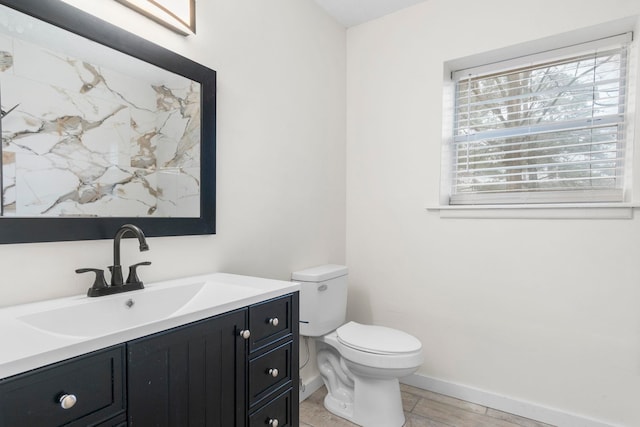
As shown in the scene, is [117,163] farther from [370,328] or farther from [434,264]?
[434,264]

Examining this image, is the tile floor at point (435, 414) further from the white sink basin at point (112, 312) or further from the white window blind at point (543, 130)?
the white window blind at point (543, 130)

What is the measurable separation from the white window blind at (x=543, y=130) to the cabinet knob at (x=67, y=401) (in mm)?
2227

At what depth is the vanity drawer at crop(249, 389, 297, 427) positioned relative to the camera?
48.7 inches

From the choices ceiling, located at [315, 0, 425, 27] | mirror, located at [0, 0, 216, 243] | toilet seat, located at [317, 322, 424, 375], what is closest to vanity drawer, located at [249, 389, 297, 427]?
toilet seat, located at [317, 322, 424, 375]

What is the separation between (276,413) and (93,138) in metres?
1.21

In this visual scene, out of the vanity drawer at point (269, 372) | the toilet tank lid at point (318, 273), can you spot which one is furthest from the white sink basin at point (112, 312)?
the toilet tank lid at point (318, 273)

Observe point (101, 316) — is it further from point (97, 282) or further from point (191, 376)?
point (191, 376)

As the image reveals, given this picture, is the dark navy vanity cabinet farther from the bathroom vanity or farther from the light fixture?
the light fixture

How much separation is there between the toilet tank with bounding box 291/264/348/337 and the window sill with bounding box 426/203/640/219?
31.9 inches

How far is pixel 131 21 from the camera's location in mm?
1304

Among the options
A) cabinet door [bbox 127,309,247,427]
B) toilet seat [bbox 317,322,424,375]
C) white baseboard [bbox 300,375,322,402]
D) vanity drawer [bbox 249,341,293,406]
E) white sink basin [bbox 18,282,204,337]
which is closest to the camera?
cabinet door [bbox 127,309,247,427]

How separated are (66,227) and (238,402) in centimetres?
80

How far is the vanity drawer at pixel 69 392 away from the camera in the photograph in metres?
0.67

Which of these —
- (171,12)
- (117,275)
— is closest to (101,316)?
(117,275)
